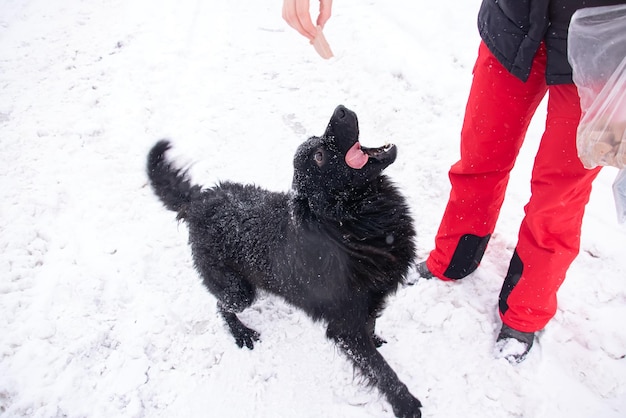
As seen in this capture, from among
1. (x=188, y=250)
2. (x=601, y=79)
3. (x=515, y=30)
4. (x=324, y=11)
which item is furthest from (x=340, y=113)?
(x=188, y=250)

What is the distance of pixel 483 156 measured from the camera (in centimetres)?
222

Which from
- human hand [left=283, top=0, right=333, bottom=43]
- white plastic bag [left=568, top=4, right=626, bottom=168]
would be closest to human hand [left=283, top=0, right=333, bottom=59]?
human hand [left=283, top=0, right=333, bottom=43]

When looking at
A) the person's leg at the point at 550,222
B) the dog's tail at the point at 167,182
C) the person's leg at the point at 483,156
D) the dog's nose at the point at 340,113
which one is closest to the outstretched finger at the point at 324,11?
the dog's nose at the point at 340,113

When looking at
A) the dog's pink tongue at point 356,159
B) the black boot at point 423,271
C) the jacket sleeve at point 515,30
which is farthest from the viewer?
the black boot at point 423,271

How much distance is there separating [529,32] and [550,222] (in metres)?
0.95

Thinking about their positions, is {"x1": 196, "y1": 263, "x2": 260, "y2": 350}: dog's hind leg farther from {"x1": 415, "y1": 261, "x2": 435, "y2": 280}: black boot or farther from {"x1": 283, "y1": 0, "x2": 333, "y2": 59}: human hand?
{"x1": 283, "y1": 0, "x2": 333, "y2": 59}: human hand

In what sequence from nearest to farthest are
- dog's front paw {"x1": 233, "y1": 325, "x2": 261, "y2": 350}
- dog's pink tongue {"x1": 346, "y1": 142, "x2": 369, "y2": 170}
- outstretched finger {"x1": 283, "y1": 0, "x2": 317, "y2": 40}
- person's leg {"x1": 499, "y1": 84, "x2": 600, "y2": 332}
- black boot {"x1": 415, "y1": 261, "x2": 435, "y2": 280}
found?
outstretched finger {"x1": 283, "y1": 0, "x2": 317, "y2": 40}, person's leg {"x1": 499, "y1": 84, "x2": 600, "y2": 332}, dog's pink tongue {"x1": 346, "y1": 142, "x2": 369, "y2": 170}, dog's front paw {"x1": 233, "y1": 325, "x2": 261, "y2": 350}, black boot {"x1": 415, "y1": 261, "x2": 435, "y2": 280}

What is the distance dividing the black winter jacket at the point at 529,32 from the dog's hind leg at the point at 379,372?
5.26 feet

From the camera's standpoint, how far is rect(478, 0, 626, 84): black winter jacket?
5.17 feet

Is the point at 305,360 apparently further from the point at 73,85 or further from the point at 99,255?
the point at 73,85

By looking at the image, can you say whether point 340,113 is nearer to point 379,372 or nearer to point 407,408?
point 379,372

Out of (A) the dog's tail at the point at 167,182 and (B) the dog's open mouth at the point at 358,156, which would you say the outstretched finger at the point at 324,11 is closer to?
(B) the dog's open mouth at the point at 358,156

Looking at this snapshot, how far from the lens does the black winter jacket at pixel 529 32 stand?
158 cm

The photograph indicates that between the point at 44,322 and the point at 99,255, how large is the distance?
627 mm
